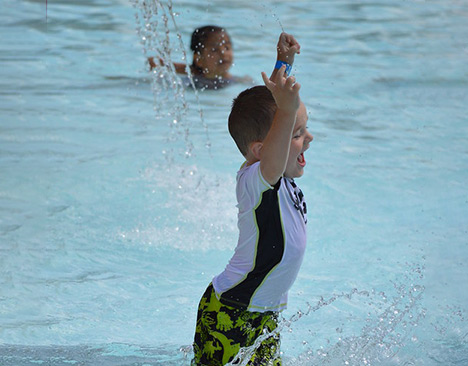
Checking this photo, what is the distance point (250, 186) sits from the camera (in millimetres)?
2164

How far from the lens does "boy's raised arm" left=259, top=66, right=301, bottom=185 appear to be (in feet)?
6.44

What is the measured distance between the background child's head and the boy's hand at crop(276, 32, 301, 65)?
15.2 feet

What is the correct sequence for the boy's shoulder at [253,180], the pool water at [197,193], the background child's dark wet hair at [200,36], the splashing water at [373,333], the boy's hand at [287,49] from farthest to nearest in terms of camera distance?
the background child's dark wet hair at [200,36] → the pool water at [197,193] → the splashing water at [373,333] → the boy's hand at [287,49] → the boy's shoulder at [253,180]

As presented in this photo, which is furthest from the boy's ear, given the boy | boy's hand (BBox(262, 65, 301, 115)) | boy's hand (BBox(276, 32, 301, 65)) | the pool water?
the pool water

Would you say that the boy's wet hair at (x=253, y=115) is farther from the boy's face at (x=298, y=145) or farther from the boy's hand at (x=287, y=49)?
the boy's hand at (x=287, y=49)

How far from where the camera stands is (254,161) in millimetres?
2225

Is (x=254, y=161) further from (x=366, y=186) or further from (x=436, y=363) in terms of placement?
(x=366, y=186)

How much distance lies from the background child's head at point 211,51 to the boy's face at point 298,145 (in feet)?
16.1

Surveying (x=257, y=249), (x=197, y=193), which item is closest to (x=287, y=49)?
(x=257, y=249)

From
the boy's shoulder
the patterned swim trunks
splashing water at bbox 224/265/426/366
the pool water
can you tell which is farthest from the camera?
the pool water

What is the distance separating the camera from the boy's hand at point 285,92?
1955 mm

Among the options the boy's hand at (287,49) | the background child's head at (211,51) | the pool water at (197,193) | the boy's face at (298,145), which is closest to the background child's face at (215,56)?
the background child's head at (211,51)

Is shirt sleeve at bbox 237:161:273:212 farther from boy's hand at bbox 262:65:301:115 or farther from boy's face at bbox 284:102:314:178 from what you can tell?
boy's hand at bbox 262:65:301:115

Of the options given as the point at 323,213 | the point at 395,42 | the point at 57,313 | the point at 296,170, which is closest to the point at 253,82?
the point at 395,42
